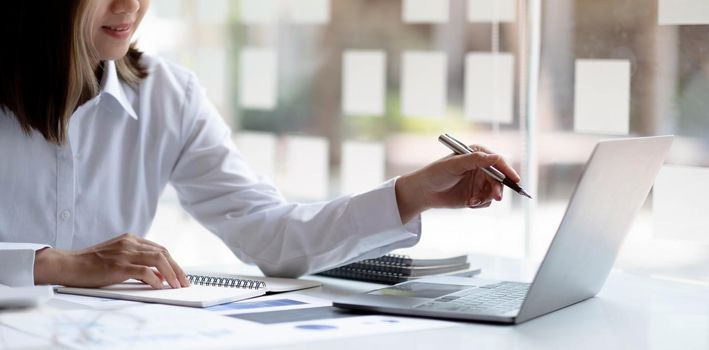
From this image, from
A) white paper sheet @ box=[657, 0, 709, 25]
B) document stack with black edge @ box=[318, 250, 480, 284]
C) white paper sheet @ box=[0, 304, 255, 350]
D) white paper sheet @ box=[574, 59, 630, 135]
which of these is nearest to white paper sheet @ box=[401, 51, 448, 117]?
white paper sheet @ box=[574, 59, 630, 135]

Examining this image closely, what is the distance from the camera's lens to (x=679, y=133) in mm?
1924

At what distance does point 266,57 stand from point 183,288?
1.75m

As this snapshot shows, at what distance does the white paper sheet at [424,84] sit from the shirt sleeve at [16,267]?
4.25 ft

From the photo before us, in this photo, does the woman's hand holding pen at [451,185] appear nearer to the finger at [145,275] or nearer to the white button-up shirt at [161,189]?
the white button-up shirt at [161,189]

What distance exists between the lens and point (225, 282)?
62.4 inches

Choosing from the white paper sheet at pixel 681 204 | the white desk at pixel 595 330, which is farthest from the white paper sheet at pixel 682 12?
the white desk at pixel 595 330

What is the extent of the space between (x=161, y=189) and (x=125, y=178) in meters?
0.08

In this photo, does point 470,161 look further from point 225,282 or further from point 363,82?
point 363,82

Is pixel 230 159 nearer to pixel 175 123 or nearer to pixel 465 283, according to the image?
pixel 175 123

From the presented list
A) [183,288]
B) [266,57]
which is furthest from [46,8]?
[266,57]

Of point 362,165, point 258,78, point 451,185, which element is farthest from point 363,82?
point 451,185

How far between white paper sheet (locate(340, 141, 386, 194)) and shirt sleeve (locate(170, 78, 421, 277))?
2.83 feet

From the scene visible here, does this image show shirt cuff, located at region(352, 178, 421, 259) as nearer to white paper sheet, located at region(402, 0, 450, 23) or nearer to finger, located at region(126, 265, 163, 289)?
finger, located at region(126, 265, 163, 289)

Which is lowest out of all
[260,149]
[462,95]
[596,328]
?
[596,328]
